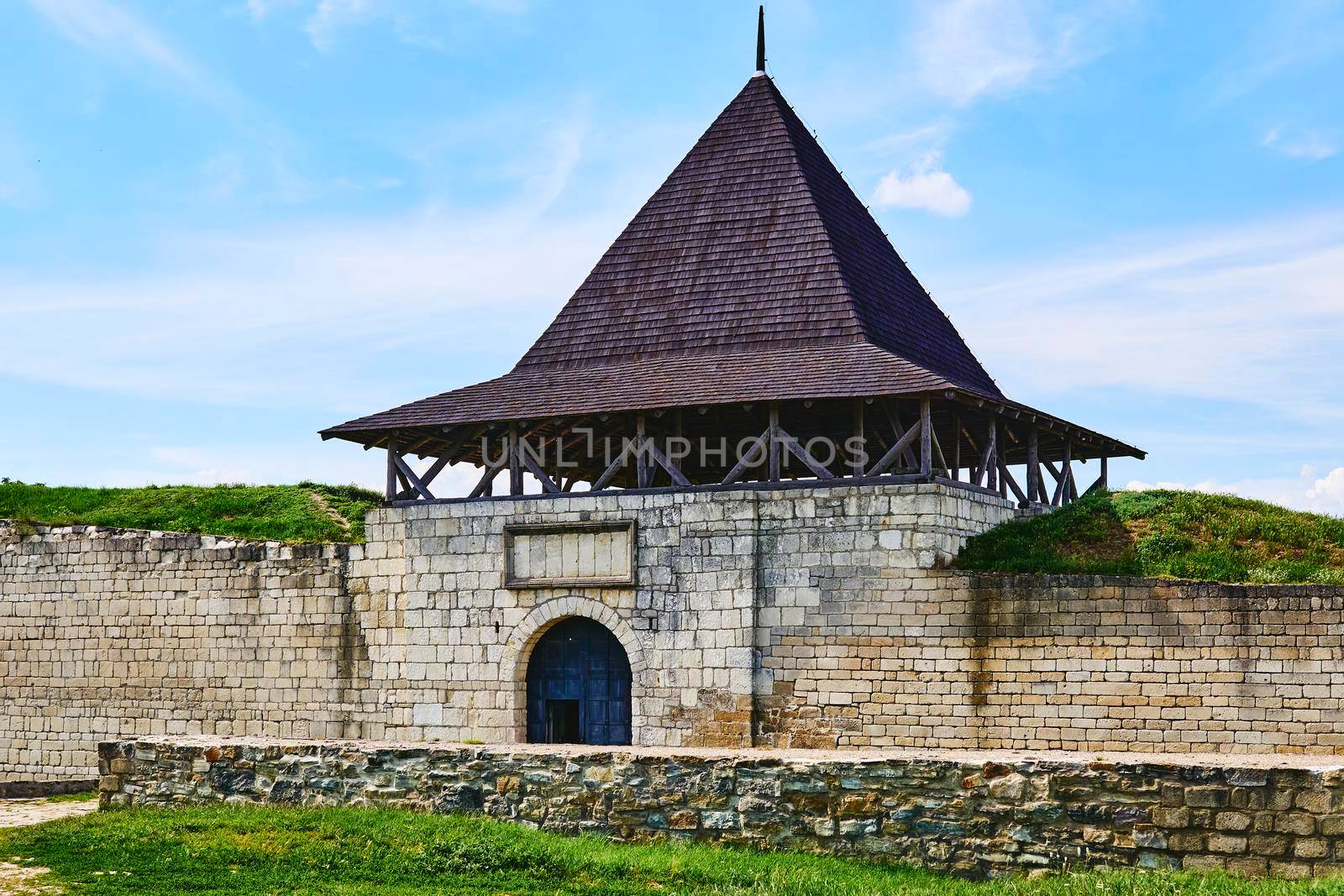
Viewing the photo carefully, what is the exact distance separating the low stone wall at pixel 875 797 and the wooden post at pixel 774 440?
19.6ft

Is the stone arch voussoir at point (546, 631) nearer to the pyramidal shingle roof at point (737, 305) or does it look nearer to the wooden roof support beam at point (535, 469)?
the wooden roof support beam at point (535, 469)

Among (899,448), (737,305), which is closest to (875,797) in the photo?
(899,448)

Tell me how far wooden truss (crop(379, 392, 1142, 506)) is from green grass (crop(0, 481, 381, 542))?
110 inches

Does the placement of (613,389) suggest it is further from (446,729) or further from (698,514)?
(446,729)

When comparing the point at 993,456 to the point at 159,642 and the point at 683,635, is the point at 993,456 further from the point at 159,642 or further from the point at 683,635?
the point at 159,642

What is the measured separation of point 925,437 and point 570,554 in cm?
415

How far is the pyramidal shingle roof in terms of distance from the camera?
16.1m

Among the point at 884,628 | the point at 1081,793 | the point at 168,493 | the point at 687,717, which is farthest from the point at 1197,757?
the point at 168,493

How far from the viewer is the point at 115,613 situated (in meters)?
18.9

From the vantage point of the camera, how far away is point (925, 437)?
14.7 meters

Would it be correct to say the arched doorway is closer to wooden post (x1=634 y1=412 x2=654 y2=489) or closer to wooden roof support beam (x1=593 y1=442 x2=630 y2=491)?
wooden roof support beam (x1=593 y1=442 x2=630 y2=491)

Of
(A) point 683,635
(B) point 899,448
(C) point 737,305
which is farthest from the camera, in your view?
(C) point 737,305

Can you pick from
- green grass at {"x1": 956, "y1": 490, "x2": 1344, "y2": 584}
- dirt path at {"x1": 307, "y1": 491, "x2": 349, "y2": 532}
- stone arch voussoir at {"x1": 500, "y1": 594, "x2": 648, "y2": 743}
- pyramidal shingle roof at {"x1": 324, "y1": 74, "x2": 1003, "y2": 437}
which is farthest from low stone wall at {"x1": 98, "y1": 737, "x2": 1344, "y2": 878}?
dirt path at {"x1": 307, "y1": 491, "x2": 349, "y2": 532}

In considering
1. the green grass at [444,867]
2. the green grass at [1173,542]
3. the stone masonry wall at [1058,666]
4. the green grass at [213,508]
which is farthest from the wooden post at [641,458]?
the green grass at [444,867]
